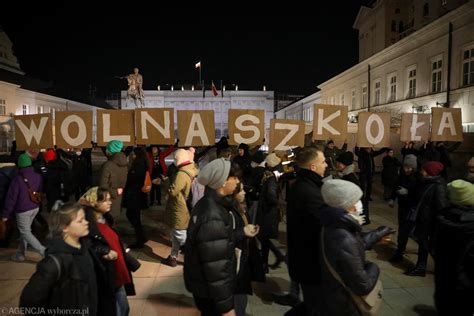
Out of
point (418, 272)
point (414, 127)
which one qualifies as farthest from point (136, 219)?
point (414, 127)

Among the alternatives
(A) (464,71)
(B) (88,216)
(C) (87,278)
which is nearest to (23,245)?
(B) (88,216)

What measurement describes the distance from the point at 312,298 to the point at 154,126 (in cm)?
490

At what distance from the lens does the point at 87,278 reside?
8.21ft

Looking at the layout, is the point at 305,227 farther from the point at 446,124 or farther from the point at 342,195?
the point at 446,124

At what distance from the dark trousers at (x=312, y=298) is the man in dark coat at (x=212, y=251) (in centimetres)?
77

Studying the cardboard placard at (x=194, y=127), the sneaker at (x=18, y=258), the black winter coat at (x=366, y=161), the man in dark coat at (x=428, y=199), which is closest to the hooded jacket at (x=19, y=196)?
the sneaker at (x=18, y=258)

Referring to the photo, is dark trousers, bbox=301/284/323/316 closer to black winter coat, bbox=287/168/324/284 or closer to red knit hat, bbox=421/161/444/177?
black winter coat, bbox=287/168/324/284

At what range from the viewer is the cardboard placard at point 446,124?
8.02 m

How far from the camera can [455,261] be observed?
2969 millimetres

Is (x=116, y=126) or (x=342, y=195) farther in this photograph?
(x=116, y=126)

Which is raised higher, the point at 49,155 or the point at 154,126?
the point at 154,126

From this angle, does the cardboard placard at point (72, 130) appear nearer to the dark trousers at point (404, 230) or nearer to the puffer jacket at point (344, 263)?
the puffer jacket at point (344, 263)

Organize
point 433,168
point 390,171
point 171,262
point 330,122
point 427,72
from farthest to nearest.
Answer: point 427,72
point 390,171
point 330,122
point 171,262
point 433,168

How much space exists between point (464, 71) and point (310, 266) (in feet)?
59.3
